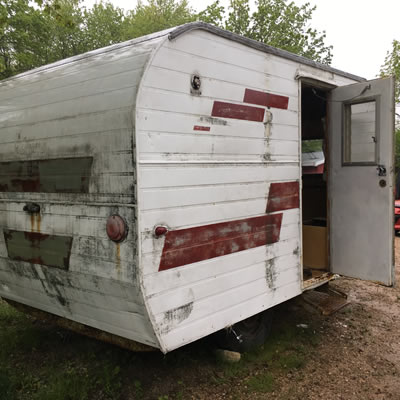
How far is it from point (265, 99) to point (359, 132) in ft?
4.78

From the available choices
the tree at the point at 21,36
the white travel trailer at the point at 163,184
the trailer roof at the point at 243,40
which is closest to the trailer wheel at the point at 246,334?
the white travel trailer at the point at 163,184

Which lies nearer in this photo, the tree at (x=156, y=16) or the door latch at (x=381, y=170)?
the door latch at (x=381, y=170)

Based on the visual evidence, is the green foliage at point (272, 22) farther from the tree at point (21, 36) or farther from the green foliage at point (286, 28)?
the tree at point (21, 36)

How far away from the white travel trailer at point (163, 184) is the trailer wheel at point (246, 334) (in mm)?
24

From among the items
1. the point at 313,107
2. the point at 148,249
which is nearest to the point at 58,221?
the point at 148,249

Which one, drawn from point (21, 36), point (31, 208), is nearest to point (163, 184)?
point (31, 208)

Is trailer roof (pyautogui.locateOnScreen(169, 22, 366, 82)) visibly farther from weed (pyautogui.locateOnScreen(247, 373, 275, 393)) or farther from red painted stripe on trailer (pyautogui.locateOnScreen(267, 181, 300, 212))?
weed (pyautogui.locateOnScreen(247, 373, 275, 393))

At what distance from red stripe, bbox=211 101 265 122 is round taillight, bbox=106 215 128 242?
1.09 metres

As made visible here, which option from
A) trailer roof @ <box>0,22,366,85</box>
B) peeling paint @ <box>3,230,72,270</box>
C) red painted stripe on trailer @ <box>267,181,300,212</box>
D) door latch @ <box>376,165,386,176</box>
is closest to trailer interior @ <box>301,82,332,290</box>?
trailer roof @ <box>0,22,366,85</box>

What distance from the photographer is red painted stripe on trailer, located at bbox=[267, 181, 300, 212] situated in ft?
12.1

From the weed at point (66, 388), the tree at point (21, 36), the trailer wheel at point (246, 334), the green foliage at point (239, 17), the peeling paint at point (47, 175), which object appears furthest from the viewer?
the green foliage at point (239, 17)

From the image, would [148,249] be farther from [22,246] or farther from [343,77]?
[343,77]

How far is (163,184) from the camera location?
108 inches

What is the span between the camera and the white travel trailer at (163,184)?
8.79 ft
